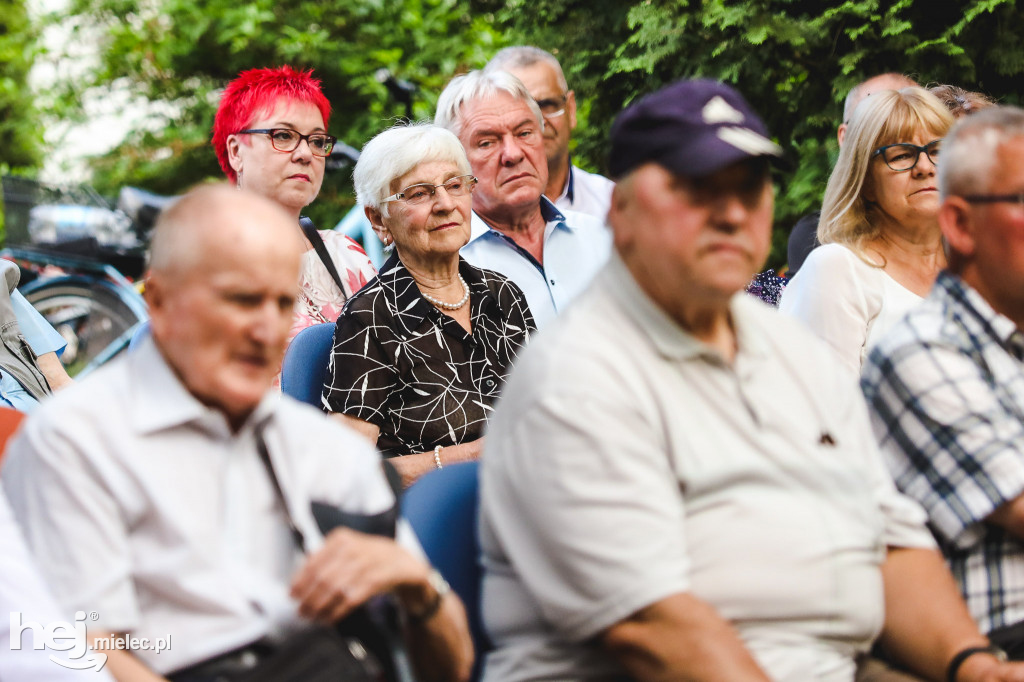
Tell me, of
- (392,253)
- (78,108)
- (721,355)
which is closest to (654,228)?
(721,355)

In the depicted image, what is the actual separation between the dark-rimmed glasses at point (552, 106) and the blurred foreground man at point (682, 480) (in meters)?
2.64

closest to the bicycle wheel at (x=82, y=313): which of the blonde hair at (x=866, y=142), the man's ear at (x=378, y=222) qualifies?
the man's ear at (x=378, y=222)

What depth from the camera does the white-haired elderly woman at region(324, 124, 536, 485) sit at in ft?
8.94

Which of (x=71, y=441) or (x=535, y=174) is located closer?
(x=71, y=441)

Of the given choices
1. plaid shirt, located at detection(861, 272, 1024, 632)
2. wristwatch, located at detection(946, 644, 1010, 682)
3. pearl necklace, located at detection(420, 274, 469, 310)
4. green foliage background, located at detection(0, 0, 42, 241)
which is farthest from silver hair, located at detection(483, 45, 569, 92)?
green foliage background, located at detection(0, 0, 42, 241)

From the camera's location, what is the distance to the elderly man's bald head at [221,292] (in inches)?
54.6

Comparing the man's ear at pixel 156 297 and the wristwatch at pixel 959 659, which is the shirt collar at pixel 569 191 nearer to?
the wristwatch at pixel 959 659

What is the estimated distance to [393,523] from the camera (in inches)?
57.7

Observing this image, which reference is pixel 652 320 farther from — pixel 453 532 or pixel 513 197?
pixel 513 197

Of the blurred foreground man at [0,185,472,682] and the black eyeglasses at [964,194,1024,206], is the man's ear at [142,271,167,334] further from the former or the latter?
the black eyeglasses at [964,194,1024,206]

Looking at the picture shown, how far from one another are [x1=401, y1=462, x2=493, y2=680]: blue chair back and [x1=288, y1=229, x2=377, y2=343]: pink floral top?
62.2 inches

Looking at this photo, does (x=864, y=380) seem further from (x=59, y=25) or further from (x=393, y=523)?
(x=59, y=25)

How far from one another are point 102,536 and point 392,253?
6.07 ft

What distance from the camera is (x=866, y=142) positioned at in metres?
2.86
